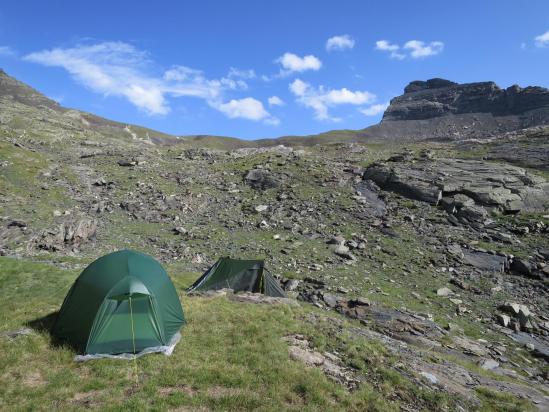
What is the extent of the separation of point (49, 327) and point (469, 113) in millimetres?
187135

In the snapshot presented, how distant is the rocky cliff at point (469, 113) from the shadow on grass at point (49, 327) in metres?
138

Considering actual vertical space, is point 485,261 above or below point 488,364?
above

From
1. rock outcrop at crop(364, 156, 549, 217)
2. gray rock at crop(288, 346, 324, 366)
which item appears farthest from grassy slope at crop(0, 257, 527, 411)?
rock outcrop at crop(364, 156, 549, 217)

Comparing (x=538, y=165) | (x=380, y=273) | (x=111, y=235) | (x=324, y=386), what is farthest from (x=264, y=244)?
(x=538, y=165)

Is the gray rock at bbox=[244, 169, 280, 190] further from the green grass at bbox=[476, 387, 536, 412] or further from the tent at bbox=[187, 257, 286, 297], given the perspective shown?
the green grass at bbox=[476, 387, 536, 412]

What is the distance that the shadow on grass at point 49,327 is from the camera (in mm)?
11805

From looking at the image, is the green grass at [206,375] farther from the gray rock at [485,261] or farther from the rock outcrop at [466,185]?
the rock outcrop at [466,185]

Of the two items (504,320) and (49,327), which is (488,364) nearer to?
(504,320)

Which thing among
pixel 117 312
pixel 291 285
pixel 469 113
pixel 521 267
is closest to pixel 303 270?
pixel 291 285

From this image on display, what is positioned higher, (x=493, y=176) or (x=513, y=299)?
(x=493, y=176)

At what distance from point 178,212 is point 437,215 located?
25.1 metres

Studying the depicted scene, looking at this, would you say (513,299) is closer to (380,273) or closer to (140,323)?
(380,273)

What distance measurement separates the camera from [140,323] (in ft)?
40.0

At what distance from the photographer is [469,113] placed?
16900 centimetres
